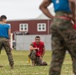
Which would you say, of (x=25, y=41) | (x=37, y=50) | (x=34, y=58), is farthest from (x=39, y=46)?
(x=25, y=41)

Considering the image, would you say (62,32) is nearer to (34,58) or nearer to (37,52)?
(34,58)

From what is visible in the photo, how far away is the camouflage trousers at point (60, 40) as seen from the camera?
7254 mm

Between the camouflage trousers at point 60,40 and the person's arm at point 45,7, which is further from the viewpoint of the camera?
the person's arm at point 45,7

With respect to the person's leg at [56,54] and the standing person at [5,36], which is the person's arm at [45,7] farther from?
the standing person at [5,36]

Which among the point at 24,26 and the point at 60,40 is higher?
the point at 60,40

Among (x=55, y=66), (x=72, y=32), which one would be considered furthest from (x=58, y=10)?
(x=55, y=66)

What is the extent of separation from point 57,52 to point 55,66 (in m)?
0.24

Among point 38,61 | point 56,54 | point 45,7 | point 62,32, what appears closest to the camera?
point 62,32

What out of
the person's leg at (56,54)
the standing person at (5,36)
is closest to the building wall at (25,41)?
the standing person at (5,36)

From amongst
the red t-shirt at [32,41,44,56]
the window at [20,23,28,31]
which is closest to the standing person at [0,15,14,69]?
the red t-shirt at [32,41,44,56]

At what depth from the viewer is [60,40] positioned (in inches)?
288

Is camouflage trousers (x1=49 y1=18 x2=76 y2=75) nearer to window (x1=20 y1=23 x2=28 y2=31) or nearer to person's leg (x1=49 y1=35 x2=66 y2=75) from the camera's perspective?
person's leg (x1=49 y1=35 x2=66 y2=75)

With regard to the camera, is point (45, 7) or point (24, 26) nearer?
point (45, 7)

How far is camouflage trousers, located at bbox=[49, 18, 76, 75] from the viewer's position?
7254mm
